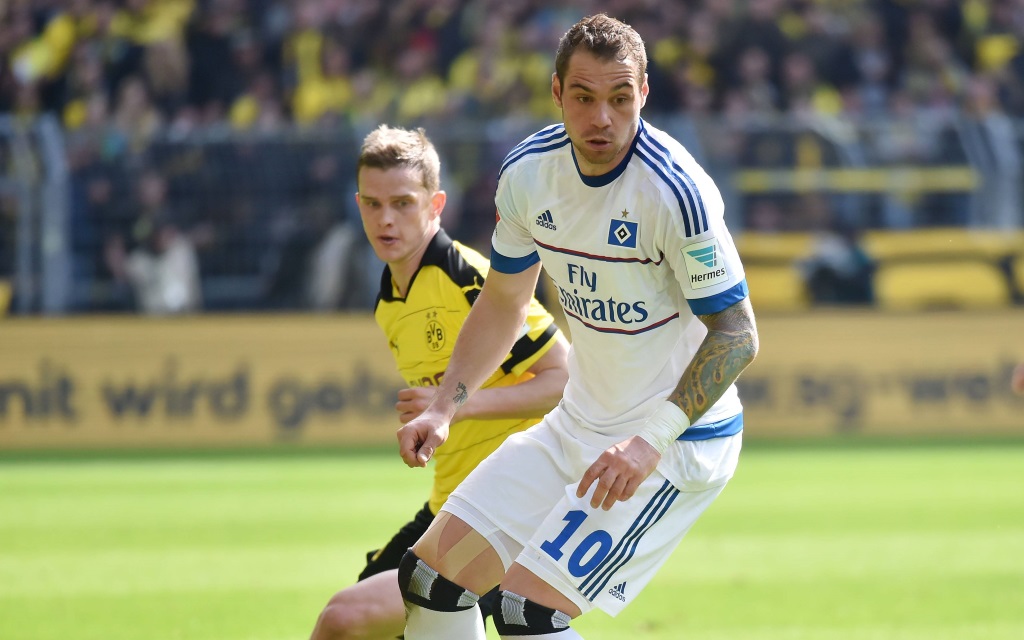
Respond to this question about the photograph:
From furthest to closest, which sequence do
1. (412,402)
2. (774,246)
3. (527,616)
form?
(774,246)
(412,402)
(527,616)

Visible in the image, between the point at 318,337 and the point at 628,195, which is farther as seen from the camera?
the point at 318,337

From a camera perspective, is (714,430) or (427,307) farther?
(427,307)

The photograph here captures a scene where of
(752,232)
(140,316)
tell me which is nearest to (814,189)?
(752,232)

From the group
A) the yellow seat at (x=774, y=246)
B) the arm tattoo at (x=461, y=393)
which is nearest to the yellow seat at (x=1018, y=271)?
the yellow seat at (x=774, y=246)

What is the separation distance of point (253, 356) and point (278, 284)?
817 mm

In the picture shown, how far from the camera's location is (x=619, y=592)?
4.24 metres

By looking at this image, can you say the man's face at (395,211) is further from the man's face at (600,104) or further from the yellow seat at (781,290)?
the yellow seat at (781,290)

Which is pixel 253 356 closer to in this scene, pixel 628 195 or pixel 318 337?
pixel 318 337

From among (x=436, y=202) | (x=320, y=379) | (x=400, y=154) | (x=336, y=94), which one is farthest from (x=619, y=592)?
(x=336, y=94)

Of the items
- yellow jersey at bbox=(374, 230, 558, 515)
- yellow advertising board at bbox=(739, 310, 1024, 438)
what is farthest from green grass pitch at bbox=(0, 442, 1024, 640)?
yellow jersey at bbox=(374, 230, 558, 515)

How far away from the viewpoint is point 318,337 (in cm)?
1455

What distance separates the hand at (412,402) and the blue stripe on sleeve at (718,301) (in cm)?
104

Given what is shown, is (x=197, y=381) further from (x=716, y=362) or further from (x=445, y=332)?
(x=716, y=362)

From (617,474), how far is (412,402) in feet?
3.33
